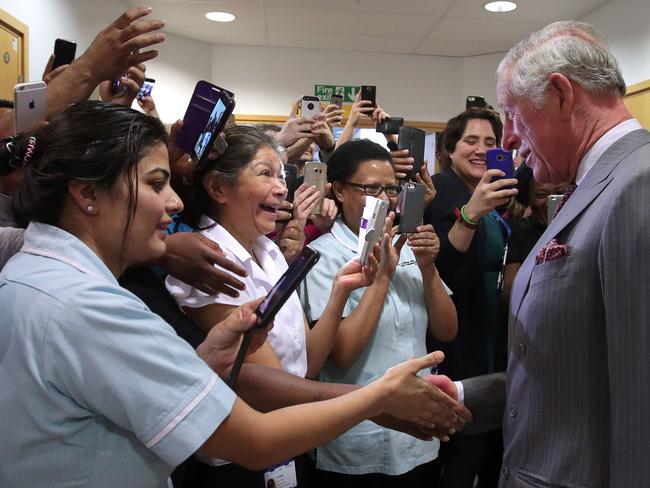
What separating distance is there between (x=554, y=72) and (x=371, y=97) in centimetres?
170

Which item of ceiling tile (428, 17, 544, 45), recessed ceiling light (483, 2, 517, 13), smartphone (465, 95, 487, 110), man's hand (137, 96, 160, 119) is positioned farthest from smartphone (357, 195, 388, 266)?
ceiling tile (428, 17, 544, 45)

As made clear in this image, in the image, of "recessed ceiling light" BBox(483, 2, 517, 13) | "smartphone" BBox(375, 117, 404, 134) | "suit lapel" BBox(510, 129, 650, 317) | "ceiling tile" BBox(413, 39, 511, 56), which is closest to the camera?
"suit lapel" BBox(510, 129, 650, 317)

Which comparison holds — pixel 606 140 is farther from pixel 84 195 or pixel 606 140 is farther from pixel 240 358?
pixel 84 195

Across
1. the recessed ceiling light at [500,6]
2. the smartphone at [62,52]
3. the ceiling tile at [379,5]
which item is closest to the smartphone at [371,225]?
the smartphone at [62,52]

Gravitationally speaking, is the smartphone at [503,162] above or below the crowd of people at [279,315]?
above

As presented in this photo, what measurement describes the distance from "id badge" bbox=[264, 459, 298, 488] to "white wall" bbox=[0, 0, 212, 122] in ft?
9.02

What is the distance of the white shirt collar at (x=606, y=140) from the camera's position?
1105 millimetres

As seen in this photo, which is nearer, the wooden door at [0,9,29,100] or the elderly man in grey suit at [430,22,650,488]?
the elderly man in grey suit at [430,22,650,488]

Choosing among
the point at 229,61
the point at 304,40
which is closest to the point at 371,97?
the point at 304,40

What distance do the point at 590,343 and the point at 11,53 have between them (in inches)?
123

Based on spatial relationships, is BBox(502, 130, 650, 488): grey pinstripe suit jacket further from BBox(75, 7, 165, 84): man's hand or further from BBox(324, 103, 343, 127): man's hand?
BBox(324, 103, 343, 127): man's hand

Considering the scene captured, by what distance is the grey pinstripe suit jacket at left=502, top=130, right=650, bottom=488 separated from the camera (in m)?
0.92

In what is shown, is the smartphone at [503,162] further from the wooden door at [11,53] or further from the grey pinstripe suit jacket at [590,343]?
the wooden door at [11,53]

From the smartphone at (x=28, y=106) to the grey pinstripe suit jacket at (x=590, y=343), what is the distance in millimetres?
1045
